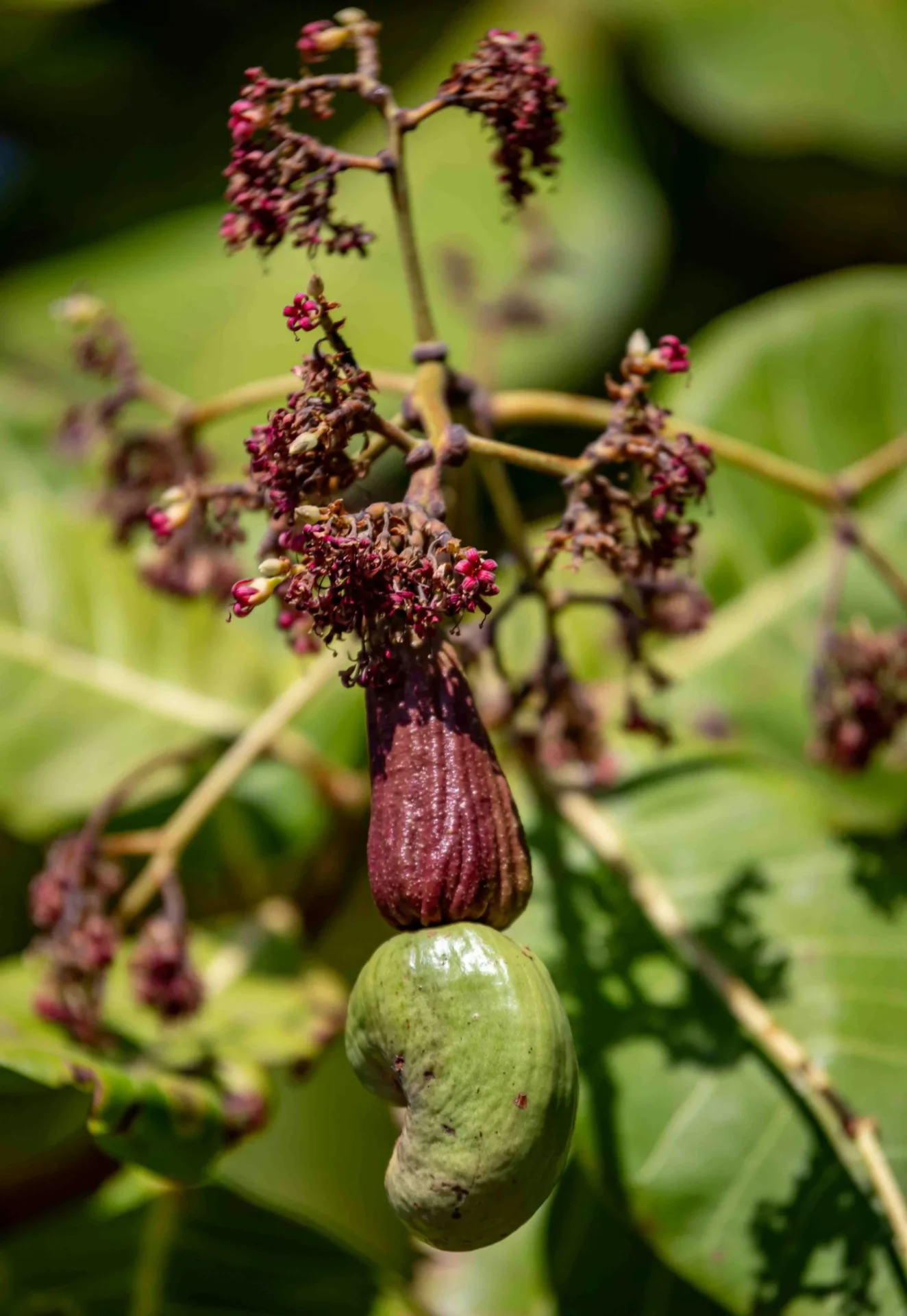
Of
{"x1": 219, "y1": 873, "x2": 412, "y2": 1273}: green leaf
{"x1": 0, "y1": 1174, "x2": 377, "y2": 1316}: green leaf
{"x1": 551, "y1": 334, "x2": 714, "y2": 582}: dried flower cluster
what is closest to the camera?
{"x1": 551, "y1": 334, "x2": 714, "y2": 582}: dried flower cluster

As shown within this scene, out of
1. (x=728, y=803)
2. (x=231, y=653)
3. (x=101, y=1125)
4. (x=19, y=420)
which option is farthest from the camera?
(x=19, y=420)

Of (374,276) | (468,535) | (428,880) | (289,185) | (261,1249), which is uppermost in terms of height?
(289,185)

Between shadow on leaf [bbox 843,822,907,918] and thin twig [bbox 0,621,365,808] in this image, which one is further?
thin twig [bbox 0,621,365,808]

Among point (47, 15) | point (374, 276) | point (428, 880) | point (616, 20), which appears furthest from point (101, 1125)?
point (47, 15)

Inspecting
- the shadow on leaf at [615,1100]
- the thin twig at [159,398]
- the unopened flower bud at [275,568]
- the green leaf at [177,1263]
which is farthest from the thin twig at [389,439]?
the green leaf at [177,1263]

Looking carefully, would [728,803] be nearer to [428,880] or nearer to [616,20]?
[428,880]

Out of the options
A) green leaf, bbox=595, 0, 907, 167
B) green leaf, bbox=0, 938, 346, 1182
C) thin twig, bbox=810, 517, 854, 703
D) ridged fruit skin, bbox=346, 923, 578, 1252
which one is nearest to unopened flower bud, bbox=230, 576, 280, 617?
ridged fruit skin, bbox=346, 923, 578, 1252

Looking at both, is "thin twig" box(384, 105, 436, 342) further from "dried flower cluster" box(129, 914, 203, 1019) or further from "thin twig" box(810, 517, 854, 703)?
"dried flower cluster" box(129, 914, 203, 1019)
